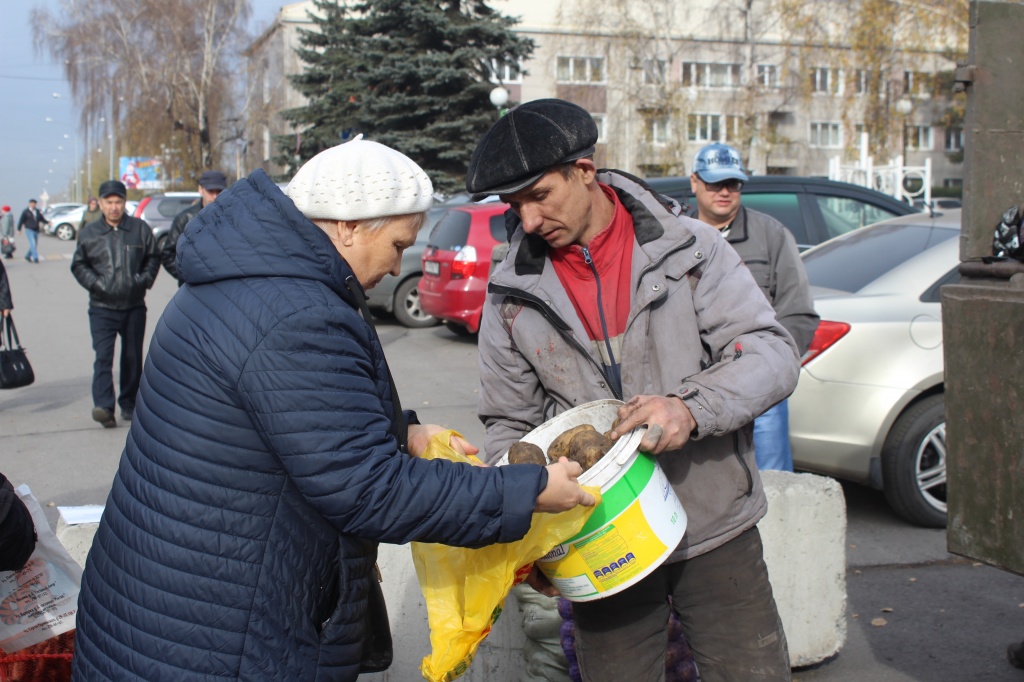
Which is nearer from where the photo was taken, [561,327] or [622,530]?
[622,530]

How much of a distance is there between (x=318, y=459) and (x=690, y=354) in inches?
41.3

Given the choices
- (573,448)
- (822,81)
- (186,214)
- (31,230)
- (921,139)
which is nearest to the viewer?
(573,448)

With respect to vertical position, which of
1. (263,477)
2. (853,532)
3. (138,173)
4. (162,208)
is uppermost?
(138,173)

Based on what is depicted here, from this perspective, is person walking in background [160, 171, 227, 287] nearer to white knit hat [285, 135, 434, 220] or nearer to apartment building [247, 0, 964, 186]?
white knit hat [285, 135, 434, 220]

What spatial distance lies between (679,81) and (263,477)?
1699 inches

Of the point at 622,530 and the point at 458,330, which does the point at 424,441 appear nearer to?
the point at 622,530

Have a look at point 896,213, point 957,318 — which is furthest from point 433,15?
point 957,318

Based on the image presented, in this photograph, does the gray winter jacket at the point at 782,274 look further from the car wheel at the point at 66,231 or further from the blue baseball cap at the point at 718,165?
the car wheel at the point at 66,231

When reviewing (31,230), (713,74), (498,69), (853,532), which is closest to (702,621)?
Answer: (853,532)

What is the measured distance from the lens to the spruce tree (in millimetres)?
26484

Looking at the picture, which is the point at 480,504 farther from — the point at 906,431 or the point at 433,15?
the point at 433,15

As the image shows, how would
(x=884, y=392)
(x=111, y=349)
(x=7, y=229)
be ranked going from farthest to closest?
(x=7, y=229) → (x=111, y=349) → (x=884, y=392)

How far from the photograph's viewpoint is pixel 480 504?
202 cm

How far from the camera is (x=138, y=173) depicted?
7544 cm
